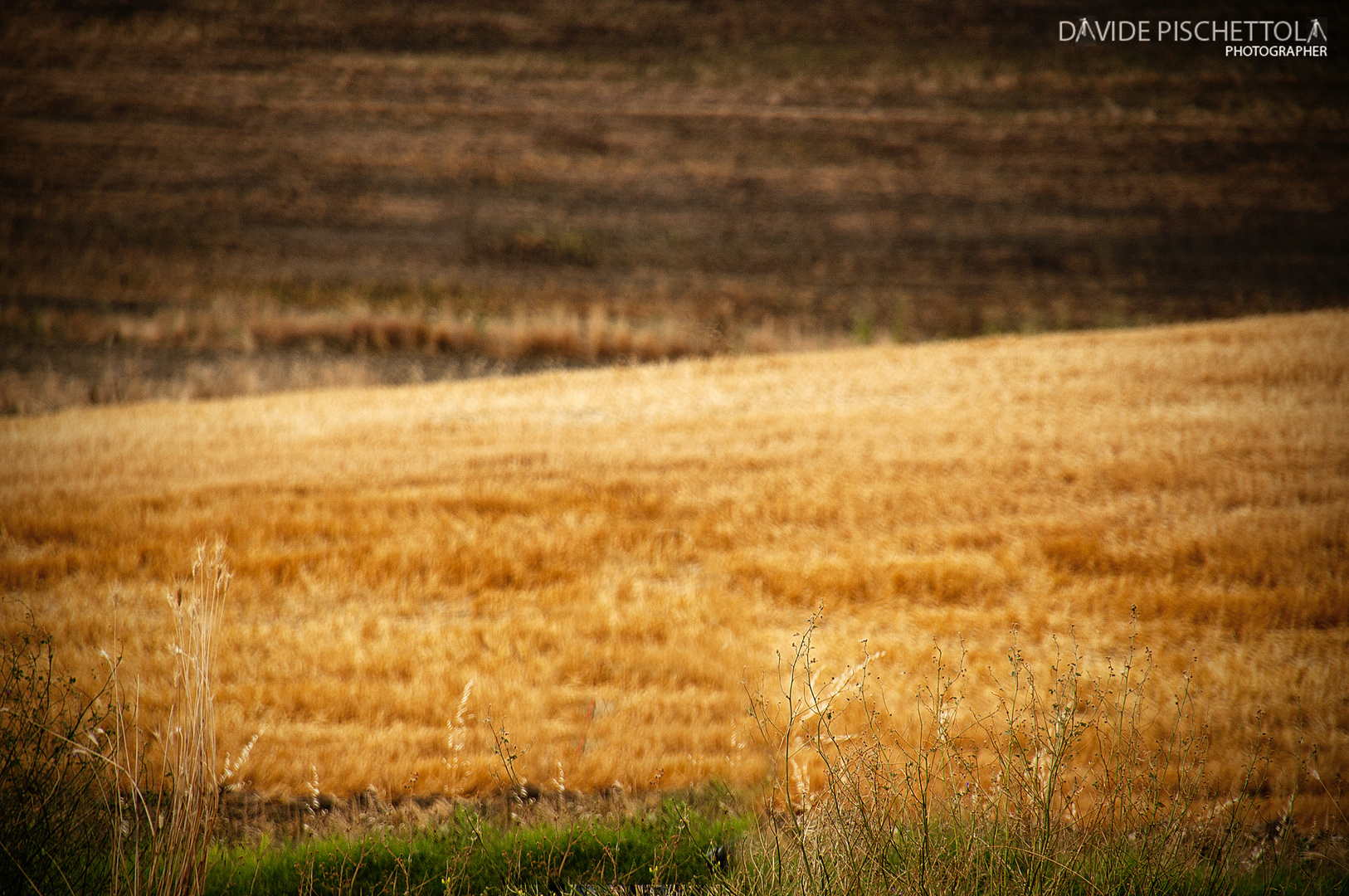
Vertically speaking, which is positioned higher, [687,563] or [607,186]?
[607,186]

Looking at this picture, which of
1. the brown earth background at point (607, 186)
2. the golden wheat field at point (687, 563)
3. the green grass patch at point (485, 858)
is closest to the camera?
the green grass patch at point (485, 858)

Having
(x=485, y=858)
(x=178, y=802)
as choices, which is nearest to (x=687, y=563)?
(x=485, y=858)

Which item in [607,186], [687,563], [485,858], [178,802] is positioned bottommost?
[485,858]

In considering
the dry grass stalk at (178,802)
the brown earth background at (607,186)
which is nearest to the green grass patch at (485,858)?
the dry grass stalk at (178,802)

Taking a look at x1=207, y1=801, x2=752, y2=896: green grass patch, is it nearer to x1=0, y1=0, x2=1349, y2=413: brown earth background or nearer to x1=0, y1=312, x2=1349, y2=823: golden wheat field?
x1=0, y1=312, x2=1349, y2=823: golden wheat field

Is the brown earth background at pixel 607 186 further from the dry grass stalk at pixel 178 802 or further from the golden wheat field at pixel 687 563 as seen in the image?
the dry grass stalk at pixel 178 802

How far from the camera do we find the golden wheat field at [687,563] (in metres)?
3.06

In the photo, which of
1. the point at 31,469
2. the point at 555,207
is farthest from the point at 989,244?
the point at 31,469

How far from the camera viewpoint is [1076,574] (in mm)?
4094

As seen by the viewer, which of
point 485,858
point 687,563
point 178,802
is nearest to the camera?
point 178,802

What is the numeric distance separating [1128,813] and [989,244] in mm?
15274

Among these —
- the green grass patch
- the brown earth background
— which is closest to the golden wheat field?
the green grass patch

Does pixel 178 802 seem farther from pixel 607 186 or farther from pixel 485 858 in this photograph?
pixel 607 186

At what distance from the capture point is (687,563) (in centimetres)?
440
